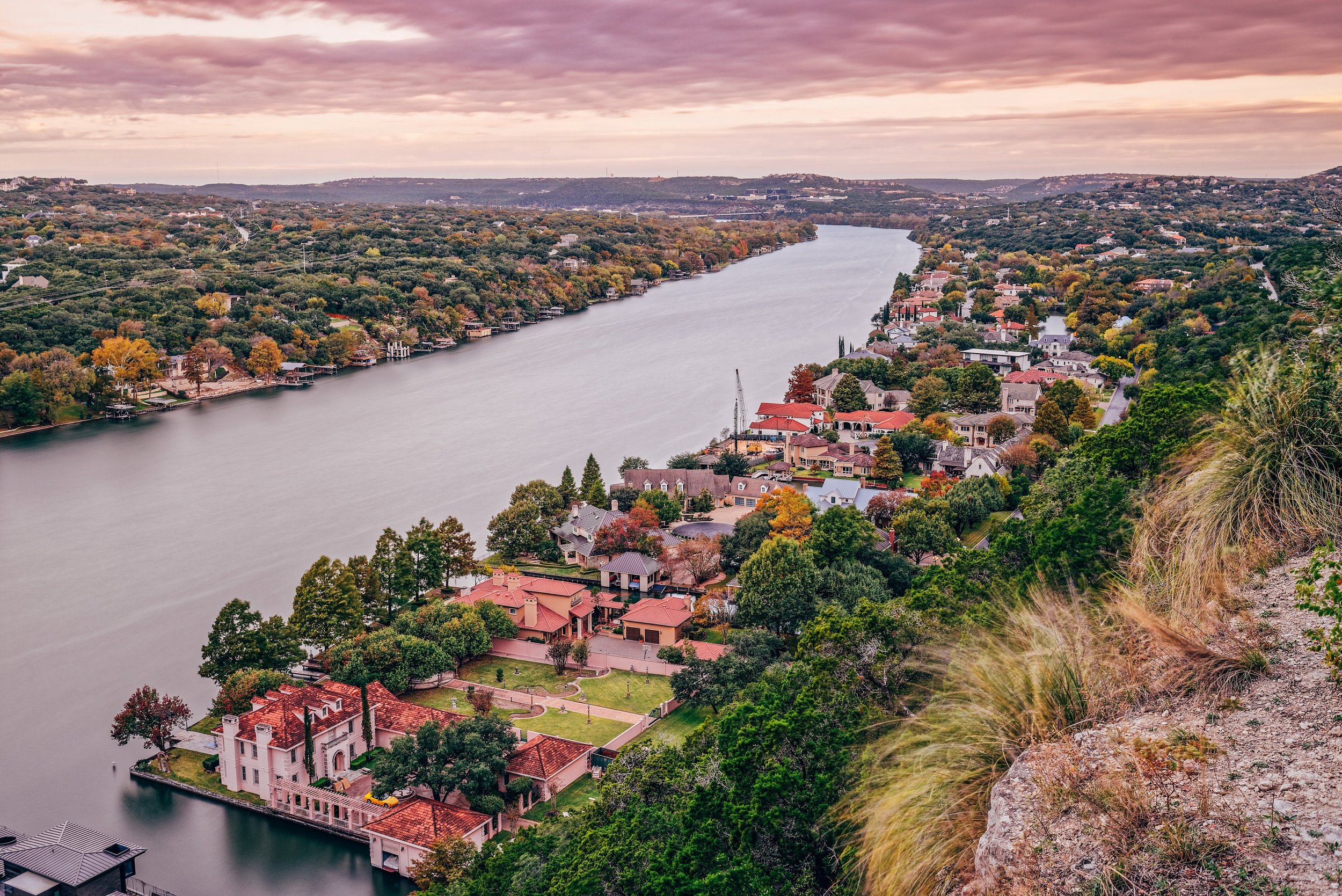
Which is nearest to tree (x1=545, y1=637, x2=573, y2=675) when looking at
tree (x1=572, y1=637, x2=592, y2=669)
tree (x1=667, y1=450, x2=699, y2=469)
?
tree (x1=572, y1=637, x2=592, y2=669)

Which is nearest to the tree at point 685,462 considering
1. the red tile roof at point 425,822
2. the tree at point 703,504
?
the tree at point 703,504

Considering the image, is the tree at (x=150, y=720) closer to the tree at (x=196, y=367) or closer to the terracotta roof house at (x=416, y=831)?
the terracotta roof house at (x=416, y=831)

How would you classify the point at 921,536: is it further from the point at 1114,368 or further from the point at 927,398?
the point at 1114,368

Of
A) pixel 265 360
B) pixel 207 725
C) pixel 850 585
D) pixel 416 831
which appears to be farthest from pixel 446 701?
pixel 265 360

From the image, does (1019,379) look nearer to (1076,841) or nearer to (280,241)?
(1076,841)

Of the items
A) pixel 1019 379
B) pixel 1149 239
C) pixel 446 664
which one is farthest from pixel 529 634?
pixel 1149 239

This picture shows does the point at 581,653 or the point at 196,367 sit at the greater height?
the point at 196,367

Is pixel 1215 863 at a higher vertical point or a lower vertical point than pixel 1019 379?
higher
